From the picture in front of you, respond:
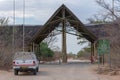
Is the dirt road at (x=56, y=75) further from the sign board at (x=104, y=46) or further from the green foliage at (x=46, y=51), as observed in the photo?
the green foliage at (x=46, y=51)

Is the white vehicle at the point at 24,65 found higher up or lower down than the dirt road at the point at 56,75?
higher up

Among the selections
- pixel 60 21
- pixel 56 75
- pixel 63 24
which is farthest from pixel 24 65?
pixel 63 24

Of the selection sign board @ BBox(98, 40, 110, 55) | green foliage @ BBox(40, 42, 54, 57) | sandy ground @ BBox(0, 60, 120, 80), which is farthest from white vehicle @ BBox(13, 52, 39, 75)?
green foliage @ BBox(40, 42, 54, 57)

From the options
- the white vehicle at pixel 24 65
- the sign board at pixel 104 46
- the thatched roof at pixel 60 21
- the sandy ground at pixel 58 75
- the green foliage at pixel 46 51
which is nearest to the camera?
the sandy ground at pixel 58 75

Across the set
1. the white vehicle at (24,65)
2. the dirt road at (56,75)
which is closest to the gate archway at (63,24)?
the dirt road at (56,75)

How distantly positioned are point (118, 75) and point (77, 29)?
3013 centimetres

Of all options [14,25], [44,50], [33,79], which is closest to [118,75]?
[33,79]

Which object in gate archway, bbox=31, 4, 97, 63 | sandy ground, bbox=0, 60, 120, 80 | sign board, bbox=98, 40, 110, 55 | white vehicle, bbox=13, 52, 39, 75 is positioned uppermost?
gate archway, bbox=31, 4, 97, 63

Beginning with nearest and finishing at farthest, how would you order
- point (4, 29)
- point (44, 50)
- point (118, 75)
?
1. point (118, 75)
2. point (4, 29)
3. point (44, 50)

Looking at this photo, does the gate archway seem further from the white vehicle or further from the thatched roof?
the white vehicle

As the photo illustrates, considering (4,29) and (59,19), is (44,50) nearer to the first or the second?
(59,19)

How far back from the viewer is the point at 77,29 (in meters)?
62.4

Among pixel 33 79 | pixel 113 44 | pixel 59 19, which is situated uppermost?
pixel 59 19

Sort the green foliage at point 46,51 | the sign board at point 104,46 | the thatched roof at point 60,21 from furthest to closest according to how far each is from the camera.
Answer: the green foliage at point 46,51, the thatched roof at point 60,21, the sign board at point 104,46
